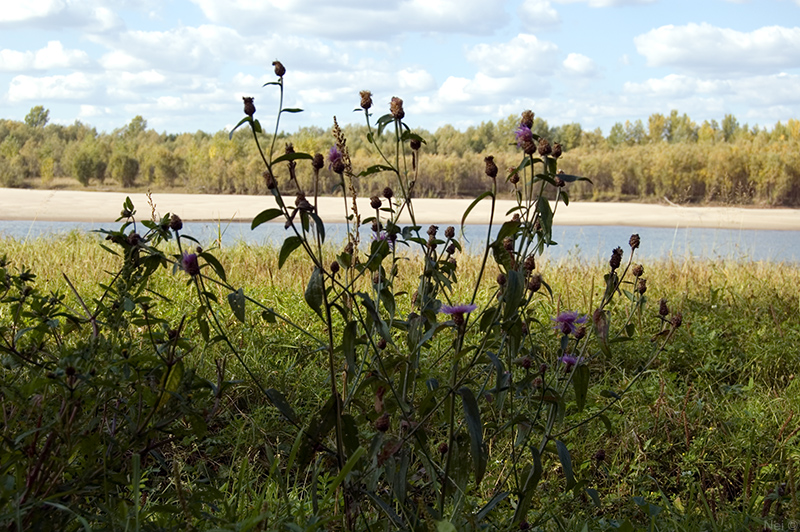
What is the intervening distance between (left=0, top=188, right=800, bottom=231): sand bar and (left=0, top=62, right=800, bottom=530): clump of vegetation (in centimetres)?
1235

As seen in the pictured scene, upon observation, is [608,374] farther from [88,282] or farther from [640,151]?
[640,151]

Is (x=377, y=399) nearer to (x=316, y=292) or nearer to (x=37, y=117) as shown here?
(x=316, y=292)

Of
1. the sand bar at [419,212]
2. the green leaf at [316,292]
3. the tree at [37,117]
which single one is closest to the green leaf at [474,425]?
the green leaf at [316,292]

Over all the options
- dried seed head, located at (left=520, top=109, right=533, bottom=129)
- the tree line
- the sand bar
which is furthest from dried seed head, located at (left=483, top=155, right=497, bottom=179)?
the tree line

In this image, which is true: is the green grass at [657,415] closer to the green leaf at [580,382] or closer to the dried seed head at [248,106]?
the green leaf at [580,382]

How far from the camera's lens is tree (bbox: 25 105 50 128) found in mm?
34719

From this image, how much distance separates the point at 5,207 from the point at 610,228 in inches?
578

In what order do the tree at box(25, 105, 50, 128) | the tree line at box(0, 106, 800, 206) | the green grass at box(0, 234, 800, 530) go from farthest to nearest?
the tree at box(25, 105, 50, 128) < the tree line at box(0, 106, 800, 206) < the green grass at box(0, 234, 800, 530)

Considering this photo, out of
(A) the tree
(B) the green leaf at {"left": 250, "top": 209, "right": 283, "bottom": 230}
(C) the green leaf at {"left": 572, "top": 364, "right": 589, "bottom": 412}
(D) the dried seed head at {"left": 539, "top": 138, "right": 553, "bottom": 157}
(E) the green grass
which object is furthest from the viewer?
(A) the tree

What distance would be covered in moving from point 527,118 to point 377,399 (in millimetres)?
605

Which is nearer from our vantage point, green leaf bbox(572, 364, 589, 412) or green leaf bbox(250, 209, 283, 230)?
green leaf bbox(250, 209, 283, 230)

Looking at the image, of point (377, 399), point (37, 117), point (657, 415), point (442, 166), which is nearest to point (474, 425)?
point (377, 399)

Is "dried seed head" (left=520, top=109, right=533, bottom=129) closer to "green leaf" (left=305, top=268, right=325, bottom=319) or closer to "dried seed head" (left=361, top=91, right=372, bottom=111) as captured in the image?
"dried seed head" (left=361, top=91, right=372, bottom=111)

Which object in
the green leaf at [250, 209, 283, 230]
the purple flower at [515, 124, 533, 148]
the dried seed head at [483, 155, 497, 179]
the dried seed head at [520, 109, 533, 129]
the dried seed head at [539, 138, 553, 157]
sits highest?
the dried seed head at [520, 109, 533, 129]
